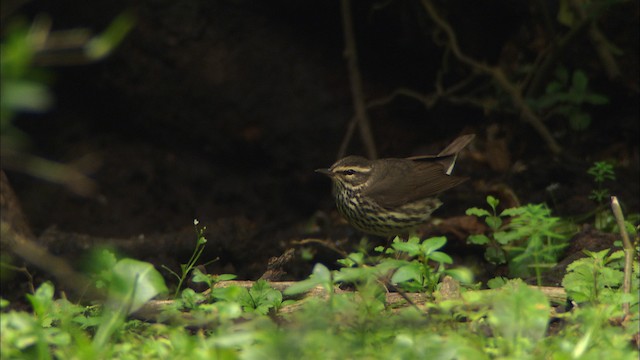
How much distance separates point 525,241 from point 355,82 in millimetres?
2711

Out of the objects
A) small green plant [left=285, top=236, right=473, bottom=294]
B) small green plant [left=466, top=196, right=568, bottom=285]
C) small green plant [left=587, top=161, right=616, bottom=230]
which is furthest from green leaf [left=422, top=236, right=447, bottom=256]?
small green plant [left=587, top=161, right=616, bottom=230]

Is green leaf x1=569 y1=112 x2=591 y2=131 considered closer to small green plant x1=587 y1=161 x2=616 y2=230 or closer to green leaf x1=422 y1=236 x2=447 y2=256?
small green plant x1=587 y1=161 x2=616 y2=230

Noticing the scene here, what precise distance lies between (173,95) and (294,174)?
125cm

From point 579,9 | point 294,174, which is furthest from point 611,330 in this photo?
point 294,174

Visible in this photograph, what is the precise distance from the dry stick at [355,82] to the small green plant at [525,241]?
7.65ft

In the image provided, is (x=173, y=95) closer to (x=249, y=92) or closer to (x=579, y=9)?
(x=249, y=92)

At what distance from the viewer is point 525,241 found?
5.99m

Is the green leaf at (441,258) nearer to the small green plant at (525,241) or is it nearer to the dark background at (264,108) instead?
the small green plant at (525,241)

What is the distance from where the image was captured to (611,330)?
3516 mm

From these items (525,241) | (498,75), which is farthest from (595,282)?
(498,75)

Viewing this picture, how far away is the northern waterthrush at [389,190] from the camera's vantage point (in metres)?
6.22

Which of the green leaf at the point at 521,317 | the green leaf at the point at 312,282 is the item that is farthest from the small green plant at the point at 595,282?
the green leaf at the point at 312,282

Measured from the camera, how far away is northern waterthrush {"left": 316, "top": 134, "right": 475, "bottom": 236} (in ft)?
20.4

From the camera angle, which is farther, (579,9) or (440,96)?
(440,96)
